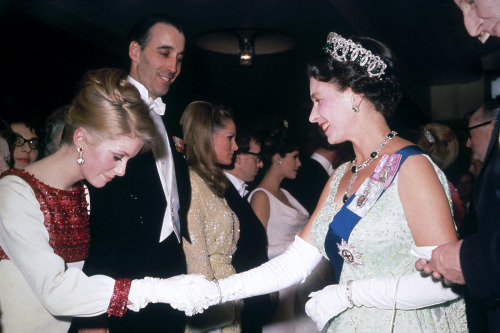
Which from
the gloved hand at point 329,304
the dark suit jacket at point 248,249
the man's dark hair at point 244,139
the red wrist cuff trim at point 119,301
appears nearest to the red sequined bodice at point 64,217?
the red wrist cuff trim at point 119,301

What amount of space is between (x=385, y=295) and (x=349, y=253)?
170 mm

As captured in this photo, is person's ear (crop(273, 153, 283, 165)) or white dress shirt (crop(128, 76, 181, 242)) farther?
person's ear (crop(273, 153, 283, 165))

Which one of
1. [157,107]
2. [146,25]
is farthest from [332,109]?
[146,25]

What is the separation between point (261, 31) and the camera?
389 centimetres

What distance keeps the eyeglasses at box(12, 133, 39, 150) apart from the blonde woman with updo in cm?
89

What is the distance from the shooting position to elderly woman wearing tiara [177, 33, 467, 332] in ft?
4.15

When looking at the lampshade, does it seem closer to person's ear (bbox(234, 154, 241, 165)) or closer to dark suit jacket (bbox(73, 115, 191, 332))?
person's ear (bbox(234, 154, 241, 165))

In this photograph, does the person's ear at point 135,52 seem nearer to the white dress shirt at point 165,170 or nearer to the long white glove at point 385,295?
the white dress shirt at point 165,170

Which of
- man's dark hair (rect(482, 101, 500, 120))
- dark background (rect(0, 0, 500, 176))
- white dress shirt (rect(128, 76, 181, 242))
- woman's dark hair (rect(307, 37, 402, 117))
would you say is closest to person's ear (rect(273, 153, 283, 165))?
dark background (rect(0, 0, 500, 176))

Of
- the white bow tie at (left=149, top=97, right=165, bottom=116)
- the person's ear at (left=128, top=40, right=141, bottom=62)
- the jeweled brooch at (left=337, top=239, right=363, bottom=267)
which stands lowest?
the jeweled brooch at (left=337, top=239, right=363, bottom=267)

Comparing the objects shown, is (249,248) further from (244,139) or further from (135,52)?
(135,52)

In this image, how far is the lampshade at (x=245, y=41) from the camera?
3918mm

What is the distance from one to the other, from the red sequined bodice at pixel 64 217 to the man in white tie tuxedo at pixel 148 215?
88 millimetres

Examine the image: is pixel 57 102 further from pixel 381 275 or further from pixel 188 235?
pixel 381 275
